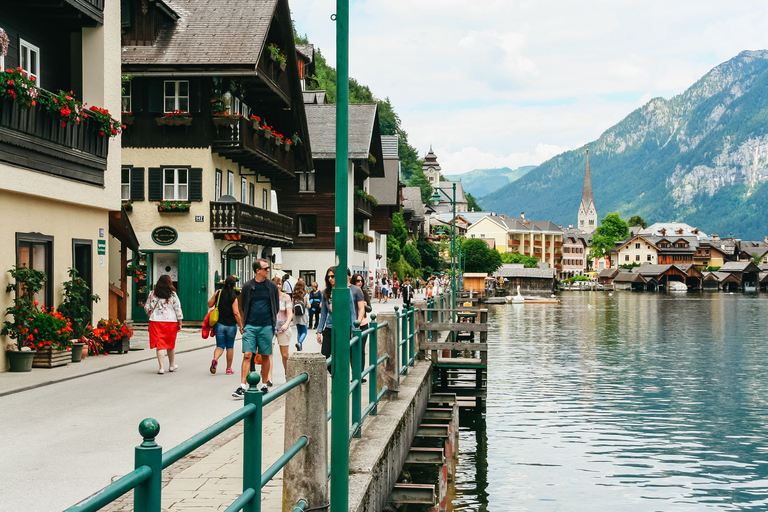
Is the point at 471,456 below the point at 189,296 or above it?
below

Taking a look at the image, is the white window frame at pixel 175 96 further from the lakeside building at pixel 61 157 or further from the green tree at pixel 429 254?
the green tree at pixel 429 254

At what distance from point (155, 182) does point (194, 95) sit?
3293mm

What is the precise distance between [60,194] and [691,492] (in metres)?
12.8

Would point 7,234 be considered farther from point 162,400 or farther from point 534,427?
point 534,427

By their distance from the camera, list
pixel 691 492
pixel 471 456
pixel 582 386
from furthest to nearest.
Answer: pixel 582 386, pixel 471 456, pixel 691 492

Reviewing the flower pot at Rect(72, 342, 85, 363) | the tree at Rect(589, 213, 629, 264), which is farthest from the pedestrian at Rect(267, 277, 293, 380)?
the tree at Rect(589, 213, 629, 264)

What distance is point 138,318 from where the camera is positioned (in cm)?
3067

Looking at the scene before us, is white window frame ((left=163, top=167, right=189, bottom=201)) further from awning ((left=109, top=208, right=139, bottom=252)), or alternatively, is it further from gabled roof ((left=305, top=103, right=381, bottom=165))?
gabled roof ((left=305, top=103, right=381, bottom=165))

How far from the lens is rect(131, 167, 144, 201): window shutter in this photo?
1193 inches

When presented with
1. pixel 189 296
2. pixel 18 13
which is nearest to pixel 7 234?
pixel 18 13

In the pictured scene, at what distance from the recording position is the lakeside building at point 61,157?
1559 cm

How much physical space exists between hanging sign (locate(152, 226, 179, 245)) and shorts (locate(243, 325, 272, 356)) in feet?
60.3

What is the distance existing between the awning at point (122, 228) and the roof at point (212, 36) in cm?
889

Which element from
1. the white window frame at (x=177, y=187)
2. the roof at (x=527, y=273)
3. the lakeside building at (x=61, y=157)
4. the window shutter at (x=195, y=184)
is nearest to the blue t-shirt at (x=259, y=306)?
the lakeside building at (x=61, y=157)
